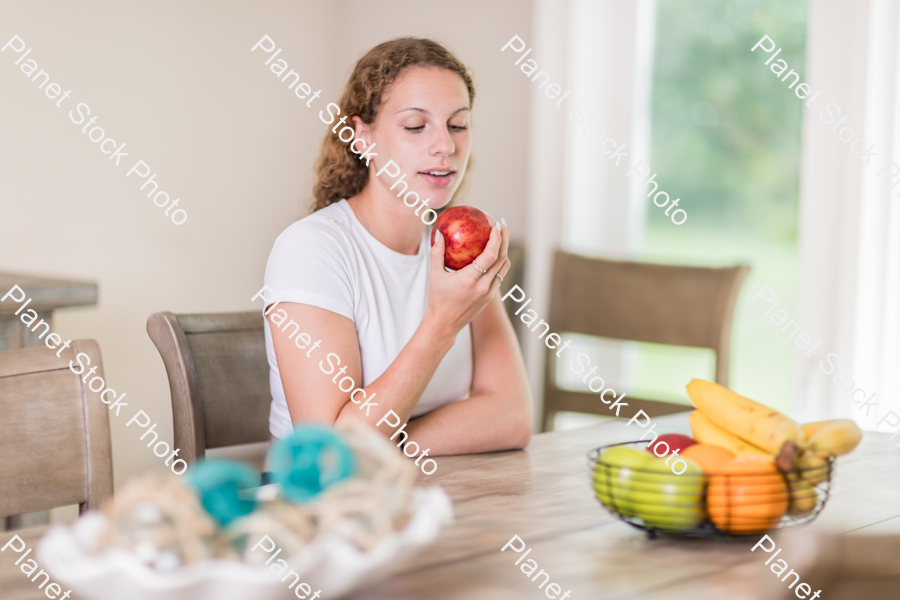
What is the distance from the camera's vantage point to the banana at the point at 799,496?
31.8 inches

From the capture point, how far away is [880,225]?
2.04m

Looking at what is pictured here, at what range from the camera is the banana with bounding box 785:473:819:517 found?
2.65 feet

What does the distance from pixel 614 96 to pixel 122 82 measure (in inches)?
58.2

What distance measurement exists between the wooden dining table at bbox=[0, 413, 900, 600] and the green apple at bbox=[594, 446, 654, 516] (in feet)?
0.16

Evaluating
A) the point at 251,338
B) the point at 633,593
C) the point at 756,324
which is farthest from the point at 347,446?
the point at 756,324

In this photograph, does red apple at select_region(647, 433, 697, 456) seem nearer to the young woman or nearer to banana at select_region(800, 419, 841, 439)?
banana at select_region(800, 419, 841, 439)

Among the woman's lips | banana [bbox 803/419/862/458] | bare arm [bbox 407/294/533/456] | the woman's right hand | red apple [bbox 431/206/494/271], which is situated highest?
the woman's lips

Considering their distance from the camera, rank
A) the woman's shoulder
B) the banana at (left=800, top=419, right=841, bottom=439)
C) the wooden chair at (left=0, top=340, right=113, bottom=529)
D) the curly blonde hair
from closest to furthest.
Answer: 1. the banana at (left=800, top=419, right=841, bottom=439)
2. the wooden chair at (left=0, top=340, right=113, bottom=529)
3. the woman's shoulder
4. the curly blonde hair

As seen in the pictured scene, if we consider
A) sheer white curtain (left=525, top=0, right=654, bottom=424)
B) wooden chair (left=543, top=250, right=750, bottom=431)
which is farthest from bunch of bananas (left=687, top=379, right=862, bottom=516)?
sheer white curtain (left=525, top=0, right=654, bottom=424)

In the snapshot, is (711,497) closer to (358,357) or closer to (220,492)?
(220,492)

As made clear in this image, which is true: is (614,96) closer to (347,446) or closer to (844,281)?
(844,281)

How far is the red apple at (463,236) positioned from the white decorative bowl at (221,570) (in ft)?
2.41

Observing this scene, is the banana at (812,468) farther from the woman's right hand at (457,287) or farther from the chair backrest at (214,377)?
the chair backrest at (214,377)

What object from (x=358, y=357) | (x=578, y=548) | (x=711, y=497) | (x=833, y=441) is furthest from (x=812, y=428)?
(x=358, y=357)
